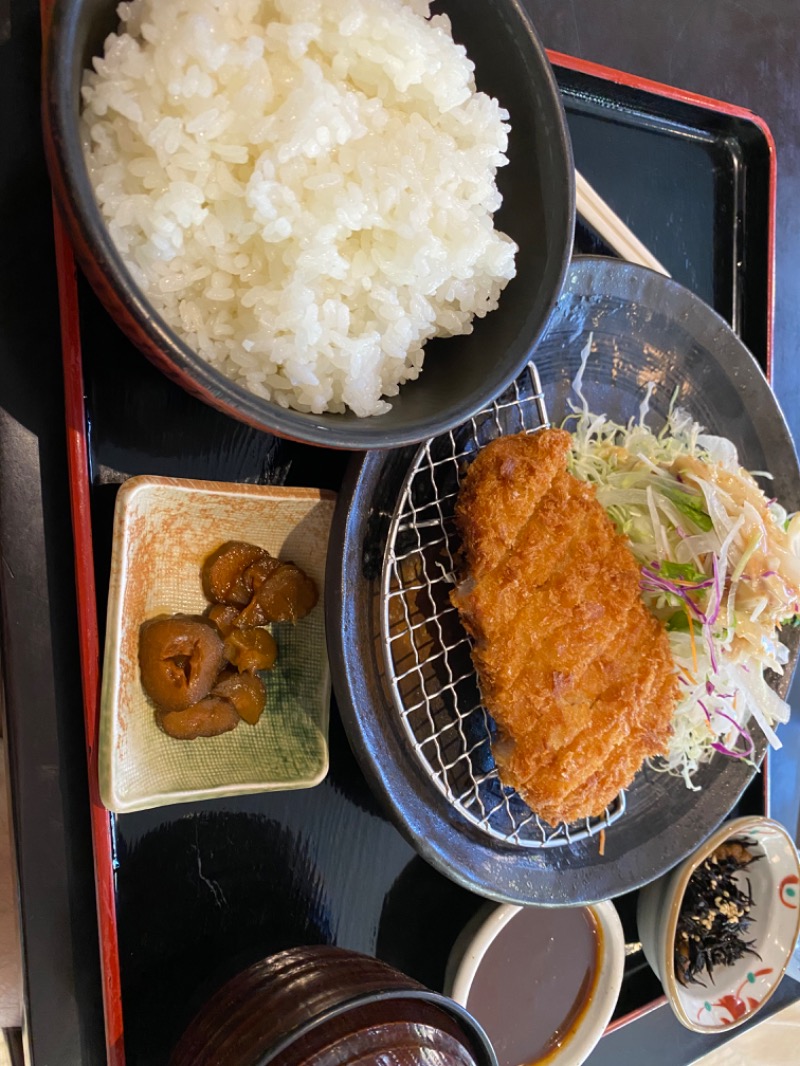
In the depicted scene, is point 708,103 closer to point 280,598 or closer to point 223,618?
point 280,598

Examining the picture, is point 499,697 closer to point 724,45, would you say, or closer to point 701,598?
point 701,598

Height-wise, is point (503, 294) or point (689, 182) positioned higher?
point (689, 182)

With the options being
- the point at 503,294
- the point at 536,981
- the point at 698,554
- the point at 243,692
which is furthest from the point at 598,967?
the point at 503,294

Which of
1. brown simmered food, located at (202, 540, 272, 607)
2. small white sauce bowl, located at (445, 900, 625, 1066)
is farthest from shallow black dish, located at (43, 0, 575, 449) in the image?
small white sauce bowl, located at (445, 900, 625, 1066)

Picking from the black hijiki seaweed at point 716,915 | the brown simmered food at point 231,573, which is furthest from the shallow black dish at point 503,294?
the black hijiki seaweed at point 716,915

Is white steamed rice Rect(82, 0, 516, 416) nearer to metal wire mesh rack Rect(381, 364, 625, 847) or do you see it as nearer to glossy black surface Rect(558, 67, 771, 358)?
metal wire mesh rack Rect(381, 364, 625, 847)

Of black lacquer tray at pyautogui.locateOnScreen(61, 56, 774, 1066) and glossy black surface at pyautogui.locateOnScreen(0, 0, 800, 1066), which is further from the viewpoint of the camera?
black lacquer tray at pyautogui.locateOnScreen(61, 56, 774, 1066)
